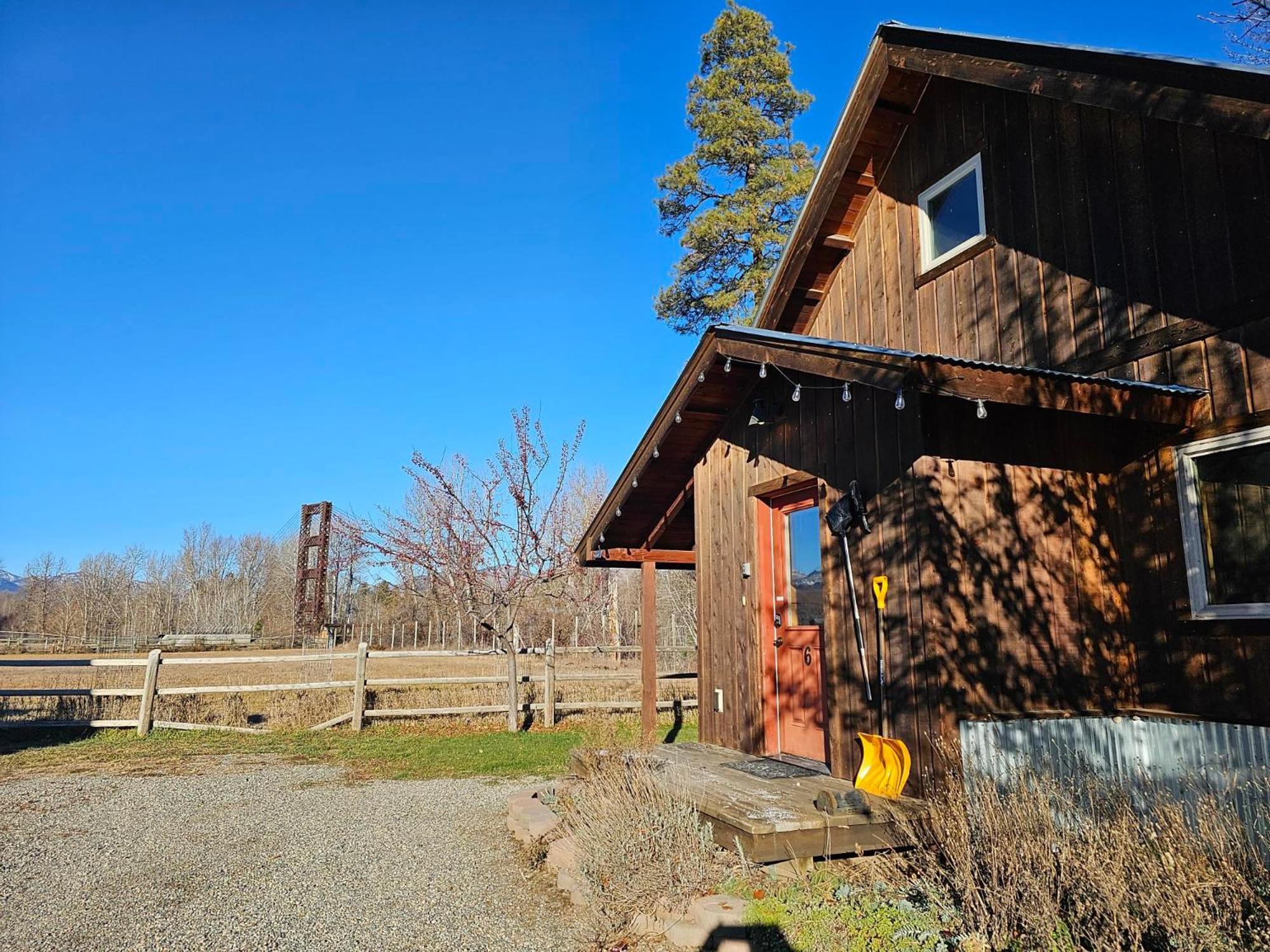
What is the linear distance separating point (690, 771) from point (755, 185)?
1791 centimetres

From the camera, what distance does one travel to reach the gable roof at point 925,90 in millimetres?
4961

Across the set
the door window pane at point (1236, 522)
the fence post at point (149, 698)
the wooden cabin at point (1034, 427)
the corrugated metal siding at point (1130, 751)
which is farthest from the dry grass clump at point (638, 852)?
the fence post at point (149, 698)

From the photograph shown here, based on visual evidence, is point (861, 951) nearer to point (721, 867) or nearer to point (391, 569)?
point (721, 867)

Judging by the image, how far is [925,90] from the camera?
27.5ft

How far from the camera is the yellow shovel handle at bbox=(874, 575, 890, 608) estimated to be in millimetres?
6227

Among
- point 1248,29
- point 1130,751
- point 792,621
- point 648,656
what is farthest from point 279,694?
point 1248,29

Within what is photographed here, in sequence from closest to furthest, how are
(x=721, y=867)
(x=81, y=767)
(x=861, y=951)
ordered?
(x=861, y=951) → (x=721, y=867) → (x=81, y=767)

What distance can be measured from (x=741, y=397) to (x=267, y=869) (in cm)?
608

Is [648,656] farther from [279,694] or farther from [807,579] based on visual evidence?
[279,694]

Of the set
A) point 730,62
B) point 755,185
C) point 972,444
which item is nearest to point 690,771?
point 972,444

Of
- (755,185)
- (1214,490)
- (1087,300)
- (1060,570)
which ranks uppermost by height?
(755,185)

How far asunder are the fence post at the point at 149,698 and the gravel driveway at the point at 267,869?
12.2ft

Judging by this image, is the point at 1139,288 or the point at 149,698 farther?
the point at 149,698

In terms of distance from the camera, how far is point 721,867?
17.1 ft
